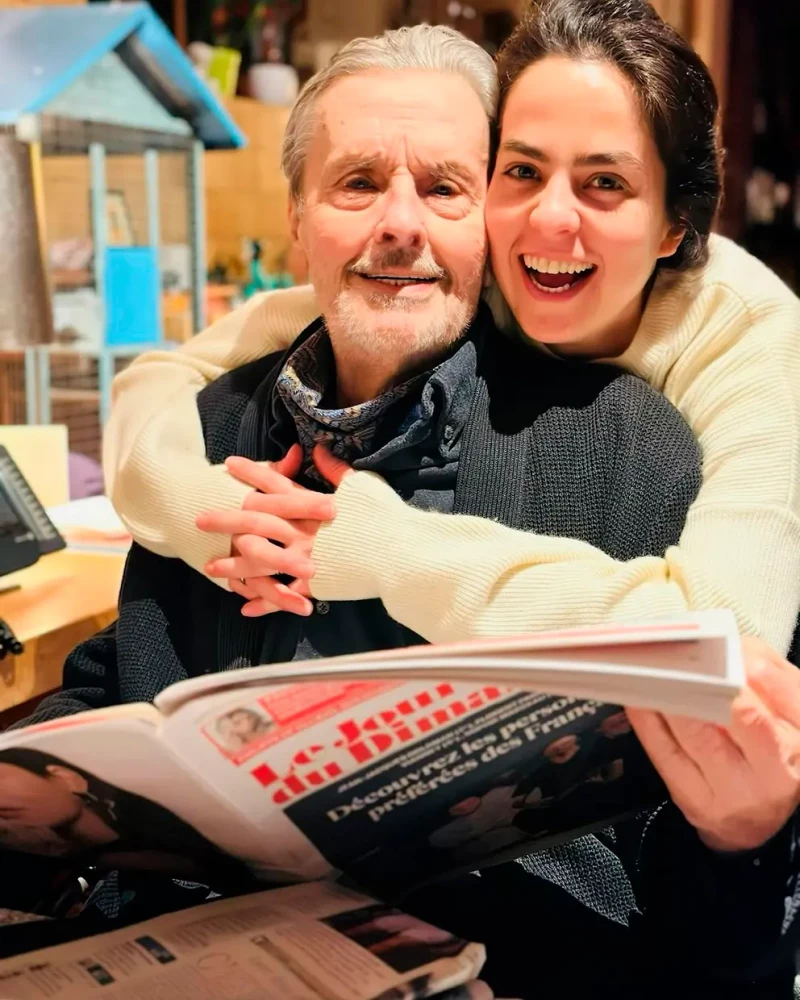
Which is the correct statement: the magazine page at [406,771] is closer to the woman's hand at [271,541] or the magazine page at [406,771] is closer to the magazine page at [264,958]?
the magazine page at [264,958]

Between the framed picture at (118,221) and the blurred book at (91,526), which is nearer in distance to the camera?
the blurred book at (91,526)

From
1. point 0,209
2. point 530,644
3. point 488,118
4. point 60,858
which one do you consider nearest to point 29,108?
point 0,209

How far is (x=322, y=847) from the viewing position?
69 centimetres

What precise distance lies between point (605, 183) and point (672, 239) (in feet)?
0.30

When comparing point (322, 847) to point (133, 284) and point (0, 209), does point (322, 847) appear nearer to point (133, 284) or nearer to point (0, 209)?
point (0, 209)

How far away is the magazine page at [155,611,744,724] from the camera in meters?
0.48

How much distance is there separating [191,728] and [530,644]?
198 mm

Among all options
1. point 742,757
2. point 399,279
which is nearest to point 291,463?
point 399,279

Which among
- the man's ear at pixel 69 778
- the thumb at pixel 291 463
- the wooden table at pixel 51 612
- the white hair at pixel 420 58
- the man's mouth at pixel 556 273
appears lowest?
the wooden table at pixel 51 612

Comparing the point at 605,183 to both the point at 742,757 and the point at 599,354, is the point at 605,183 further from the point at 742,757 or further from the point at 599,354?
the point at 742,757

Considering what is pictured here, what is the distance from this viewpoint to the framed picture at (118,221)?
2521 mm

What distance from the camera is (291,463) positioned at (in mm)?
1044

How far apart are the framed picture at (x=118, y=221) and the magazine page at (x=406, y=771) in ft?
6.81

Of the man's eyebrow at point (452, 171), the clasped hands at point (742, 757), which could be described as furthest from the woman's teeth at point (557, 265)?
the clasped hands at point (742, 757)
